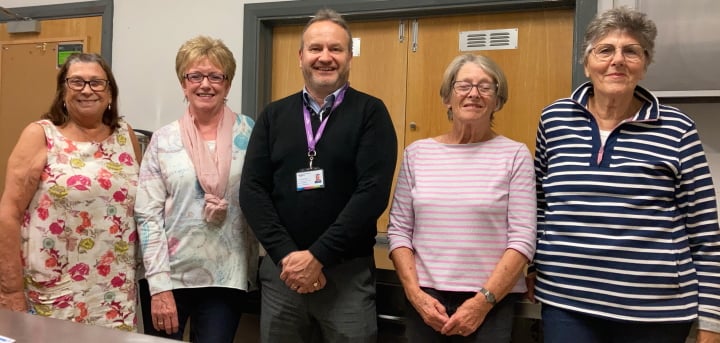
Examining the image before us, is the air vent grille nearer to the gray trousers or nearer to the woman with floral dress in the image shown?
the gray trousers

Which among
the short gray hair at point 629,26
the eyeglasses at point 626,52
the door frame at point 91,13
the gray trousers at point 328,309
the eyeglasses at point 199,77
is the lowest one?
the gray trousers at point 328,309

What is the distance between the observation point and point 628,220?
1305 mm

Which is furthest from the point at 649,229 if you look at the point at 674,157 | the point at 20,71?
the point at 20,71

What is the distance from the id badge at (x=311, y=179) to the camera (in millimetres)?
1469

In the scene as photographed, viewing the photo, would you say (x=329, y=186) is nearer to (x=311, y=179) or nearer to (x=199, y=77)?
(x=311, y=179)

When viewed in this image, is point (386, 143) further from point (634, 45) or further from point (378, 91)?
point (378, 91)

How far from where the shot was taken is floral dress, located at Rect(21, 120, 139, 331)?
1.62 m

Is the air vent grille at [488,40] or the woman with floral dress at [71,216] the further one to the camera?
the air vent grille at [488,40]

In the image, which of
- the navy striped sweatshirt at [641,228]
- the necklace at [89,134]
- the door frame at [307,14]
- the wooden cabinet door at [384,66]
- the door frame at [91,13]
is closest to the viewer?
the navy striped sweatshirt at [641,228]

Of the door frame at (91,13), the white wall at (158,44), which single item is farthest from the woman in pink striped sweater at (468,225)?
the door frame at (91,13)

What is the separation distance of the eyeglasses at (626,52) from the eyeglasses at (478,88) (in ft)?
0.93

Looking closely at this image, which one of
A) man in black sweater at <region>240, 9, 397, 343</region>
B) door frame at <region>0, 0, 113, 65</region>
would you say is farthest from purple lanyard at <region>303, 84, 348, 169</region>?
door frame at <region>0, 0, 113, 65</region>

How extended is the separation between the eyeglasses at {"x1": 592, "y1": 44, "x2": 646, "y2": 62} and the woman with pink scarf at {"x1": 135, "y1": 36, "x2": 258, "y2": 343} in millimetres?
1079

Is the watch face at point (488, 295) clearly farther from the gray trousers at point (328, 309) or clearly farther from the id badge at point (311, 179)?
the id badge at point (311, 179)
